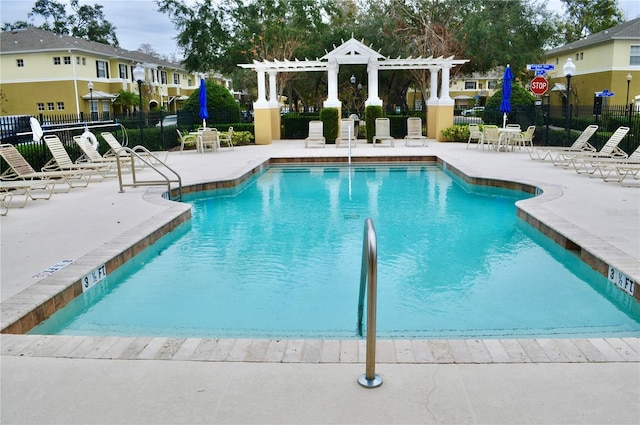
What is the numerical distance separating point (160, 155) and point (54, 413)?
1439 centimetres

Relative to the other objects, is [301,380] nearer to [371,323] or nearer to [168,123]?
[371,323]

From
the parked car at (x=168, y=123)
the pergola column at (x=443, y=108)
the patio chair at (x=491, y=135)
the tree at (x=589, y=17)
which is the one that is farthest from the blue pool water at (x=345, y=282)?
the tree at (x=589, y=17)

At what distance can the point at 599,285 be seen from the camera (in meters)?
5.21

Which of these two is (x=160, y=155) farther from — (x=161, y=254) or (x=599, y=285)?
(x=599, y=285)

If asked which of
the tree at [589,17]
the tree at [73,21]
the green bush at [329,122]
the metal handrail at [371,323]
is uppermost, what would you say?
the tree at [73,21]

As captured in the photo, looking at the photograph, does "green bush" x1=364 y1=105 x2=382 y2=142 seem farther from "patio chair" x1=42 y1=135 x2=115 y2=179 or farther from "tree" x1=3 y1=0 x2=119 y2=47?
"tree" x1=3 y1=0 x2=119 y2=47

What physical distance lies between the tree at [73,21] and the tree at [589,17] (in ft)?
147

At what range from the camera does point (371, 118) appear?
64.7 feet

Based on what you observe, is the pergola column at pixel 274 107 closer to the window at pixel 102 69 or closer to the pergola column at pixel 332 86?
the pergola column at pixel 332 86

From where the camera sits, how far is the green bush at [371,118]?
19625mm

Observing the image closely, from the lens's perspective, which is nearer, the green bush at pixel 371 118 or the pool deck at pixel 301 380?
Result: the pool deck at pixel 301 380

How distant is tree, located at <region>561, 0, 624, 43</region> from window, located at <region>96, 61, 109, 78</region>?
125ft

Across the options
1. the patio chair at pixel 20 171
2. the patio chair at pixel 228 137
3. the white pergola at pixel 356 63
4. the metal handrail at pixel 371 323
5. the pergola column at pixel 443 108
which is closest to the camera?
the metal handrail at pixel 371 323

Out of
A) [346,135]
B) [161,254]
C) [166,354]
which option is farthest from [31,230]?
[346,135]
